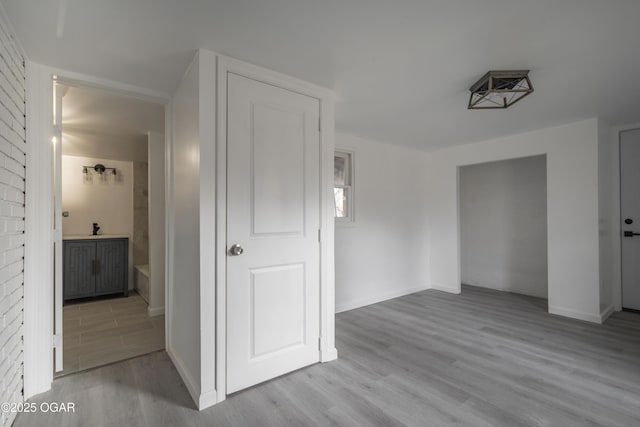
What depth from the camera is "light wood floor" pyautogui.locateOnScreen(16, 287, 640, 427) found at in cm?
184

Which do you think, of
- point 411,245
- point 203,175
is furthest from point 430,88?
point 411,245

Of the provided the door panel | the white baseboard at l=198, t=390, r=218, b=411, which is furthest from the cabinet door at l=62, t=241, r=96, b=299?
the door panel

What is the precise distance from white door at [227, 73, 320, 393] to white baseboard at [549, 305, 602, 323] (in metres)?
3.14

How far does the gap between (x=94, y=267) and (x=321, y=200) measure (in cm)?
399

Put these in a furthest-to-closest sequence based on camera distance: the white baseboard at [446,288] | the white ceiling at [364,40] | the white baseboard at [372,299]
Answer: the white baseboard at [446,288] → the white baseboard at [372,299] → the white ceiling at [364,40]

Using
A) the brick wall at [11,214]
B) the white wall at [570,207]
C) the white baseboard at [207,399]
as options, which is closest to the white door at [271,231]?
the white baseboard at [207,399]

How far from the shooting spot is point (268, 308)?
2.24 m

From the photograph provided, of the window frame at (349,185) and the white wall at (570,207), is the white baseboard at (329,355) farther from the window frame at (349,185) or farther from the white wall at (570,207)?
the white wall at (570,207)

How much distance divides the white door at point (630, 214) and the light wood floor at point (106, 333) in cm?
549

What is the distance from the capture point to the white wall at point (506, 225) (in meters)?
4.60

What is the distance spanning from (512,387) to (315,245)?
69.0 inches

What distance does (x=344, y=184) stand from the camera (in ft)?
13.3

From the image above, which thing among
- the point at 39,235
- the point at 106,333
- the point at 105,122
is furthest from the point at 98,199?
the point at 39,235

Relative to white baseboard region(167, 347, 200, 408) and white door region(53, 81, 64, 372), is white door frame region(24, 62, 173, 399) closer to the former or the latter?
white door region(53, 81, 64, 372)
